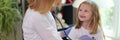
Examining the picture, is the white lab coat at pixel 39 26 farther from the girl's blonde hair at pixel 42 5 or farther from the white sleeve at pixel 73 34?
the white sleeve at pixel 73 34

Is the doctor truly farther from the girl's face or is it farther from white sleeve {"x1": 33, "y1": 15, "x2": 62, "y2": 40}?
the girl's face

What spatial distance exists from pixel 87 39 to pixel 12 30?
2.47 feet

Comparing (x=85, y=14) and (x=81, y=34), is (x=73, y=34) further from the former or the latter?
(x=85, y=14)

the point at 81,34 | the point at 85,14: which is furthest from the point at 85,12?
the point at 81,34

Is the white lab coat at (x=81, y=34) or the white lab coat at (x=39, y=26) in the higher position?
the white lab coat at (x=39, y=26)

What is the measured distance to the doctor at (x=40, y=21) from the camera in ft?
4.93

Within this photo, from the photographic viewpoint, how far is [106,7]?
2.96 meters

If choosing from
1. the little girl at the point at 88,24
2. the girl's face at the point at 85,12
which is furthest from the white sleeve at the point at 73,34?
the girl's face at the point at 85,12

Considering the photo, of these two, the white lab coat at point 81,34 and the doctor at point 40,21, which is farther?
the white lab coat at point 81,34

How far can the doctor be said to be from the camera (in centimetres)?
150

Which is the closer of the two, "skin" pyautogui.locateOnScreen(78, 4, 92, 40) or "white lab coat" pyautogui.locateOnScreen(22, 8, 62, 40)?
"white lab coat" pyautogui.locateOnScreen(22, 8, 62, 40)

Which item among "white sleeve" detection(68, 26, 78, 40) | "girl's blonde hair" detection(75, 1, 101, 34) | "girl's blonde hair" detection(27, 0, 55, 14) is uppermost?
"girl's blonde hair" detection(27, 0, 55, 14)

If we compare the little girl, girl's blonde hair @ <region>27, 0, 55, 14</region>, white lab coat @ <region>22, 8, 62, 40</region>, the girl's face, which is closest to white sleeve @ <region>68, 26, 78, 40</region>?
the little girl

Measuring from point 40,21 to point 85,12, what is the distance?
0.48 m
